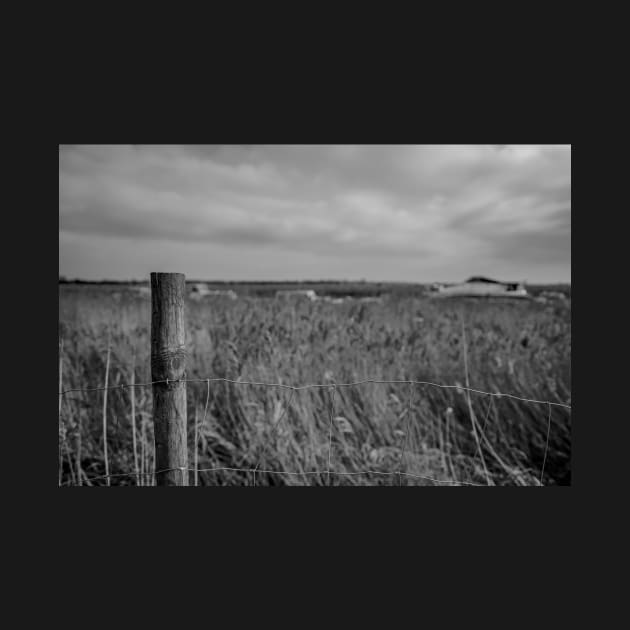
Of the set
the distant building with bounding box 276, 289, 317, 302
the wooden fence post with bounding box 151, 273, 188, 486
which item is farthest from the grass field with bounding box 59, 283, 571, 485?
the wooden fence post with bounding box 151, 273, 188, 486

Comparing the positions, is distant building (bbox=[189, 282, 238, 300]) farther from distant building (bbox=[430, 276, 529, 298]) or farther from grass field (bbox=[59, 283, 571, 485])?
distant building (bbox=[430, 276, 529, 298])

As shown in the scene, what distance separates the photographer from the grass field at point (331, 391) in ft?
8.96

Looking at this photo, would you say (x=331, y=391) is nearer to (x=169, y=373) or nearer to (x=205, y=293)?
(x=169, y=373)

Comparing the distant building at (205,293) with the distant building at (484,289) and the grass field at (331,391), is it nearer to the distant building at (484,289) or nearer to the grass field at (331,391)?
the grass field at (331,391)

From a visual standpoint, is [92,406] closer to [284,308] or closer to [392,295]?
[284,308]

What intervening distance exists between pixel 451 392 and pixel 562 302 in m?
1.54

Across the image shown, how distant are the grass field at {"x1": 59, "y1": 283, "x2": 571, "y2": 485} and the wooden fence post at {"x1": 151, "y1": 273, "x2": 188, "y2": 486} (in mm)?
680

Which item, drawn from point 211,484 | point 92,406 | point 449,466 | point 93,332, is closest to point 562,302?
point 449,466

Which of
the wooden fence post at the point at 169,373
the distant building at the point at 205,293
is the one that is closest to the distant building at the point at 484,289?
the distant building at the point at 205,293

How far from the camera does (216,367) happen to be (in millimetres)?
3615

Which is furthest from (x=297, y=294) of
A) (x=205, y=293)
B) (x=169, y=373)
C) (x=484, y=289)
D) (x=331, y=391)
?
(x=169, y=373)

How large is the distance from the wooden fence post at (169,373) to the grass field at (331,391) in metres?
0.68

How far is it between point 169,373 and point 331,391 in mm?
1640

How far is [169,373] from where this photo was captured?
1.75 m
